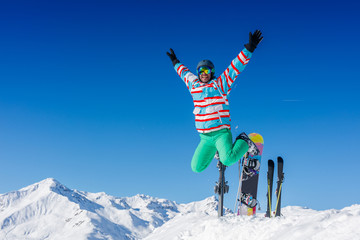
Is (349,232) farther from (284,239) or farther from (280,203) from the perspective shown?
(280,203)

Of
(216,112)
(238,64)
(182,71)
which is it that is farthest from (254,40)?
(182,71)

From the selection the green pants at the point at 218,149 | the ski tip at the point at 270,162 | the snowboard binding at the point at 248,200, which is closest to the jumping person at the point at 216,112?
the green pants at the point at 218,149

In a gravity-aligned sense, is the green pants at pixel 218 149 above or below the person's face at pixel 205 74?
below

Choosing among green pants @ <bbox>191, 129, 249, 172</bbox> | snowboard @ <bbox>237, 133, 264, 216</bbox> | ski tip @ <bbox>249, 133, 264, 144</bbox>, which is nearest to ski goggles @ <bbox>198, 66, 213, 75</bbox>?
green pants @ <bbox>191, 129, 249, 172</bbox>

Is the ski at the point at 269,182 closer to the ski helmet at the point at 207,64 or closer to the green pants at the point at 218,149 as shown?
the green pants at the point at 218,149

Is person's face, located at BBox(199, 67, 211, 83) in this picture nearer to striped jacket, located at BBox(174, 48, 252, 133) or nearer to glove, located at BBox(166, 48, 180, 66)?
striped jacket, located at BBox(174, 48, 252, 133)

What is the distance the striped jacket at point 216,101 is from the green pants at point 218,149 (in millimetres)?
168

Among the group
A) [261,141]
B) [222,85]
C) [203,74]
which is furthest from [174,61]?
[261,141]

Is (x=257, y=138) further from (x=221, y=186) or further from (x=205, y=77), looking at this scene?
(x=205, y=77)

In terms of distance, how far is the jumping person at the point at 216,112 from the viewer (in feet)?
25.6

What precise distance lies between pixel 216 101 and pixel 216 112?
0.80 feet

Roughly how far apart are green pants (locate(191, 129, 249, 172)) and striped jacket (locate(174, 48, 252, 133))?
0.17m

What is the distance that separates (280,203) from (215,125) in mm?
4646

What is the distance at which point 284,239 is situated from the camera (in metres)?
5.64
